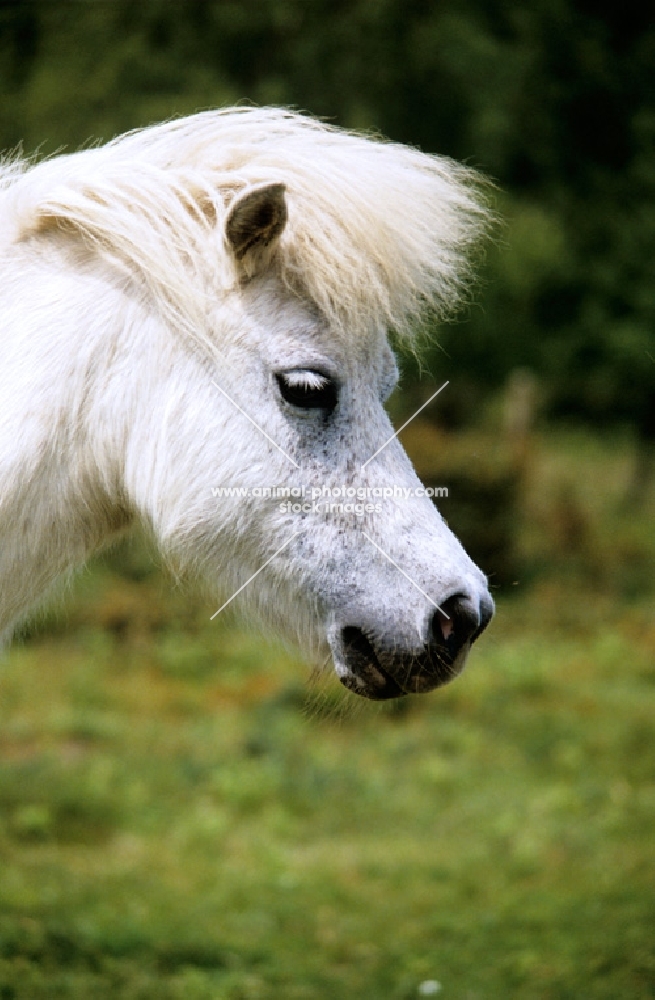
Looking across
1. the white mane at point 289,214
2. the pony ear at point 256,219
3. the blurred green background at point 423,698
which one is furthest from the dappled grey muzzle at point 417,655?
the pony ear at point 256,219

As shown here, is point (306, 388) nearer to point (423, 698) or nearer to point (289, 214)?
point (289, 214)

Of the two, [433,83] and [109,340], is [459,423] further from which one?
[109,340]

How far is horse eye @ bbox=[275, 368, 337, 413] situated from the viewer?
217 cm

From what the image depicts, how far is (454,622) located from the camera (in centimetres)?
208

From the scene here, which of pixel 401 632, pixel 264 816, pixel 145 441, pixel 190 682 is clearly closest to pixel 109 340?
pixel 145 441

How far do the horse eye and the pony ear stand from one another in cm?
28

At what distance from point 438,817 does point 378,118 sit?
9.04 meters

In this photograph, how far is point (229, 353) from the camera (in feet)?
7.16

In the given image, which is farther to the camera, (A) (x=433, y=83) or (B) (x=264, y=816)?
(A) (x=433, y=83)

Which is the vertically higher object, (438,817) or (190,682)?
(438,817)

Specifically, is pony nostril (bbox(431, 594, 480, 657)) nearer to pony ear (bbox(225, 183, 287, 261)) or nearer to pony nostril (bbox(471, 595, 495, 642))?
pony nostril (bbox(471, 595, 495, 642))

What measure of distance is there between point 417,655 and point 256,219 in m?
0.96

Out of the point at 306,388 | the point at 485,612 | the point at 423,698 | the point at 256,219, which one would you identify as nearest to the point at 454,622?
the point at 485,612

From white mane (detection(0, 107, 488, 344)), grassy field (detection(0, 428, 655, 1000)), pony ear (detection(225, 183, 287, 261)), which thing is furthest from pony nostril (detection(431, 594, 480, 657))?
pony ear (detection(225, 183, 287, 261))
